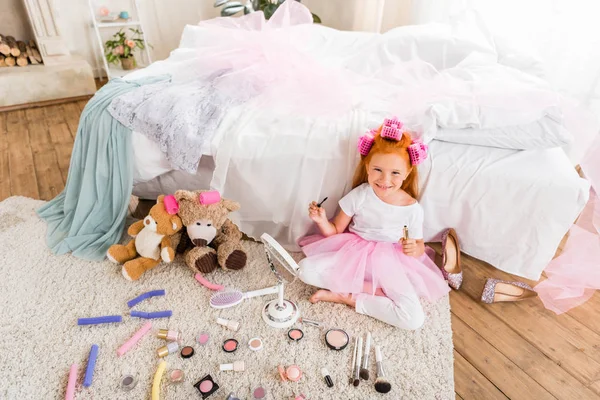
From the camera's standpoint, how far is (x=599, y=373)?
3.59 feet

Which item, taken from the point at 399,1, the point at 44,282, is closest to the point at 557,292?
the point at 44,282

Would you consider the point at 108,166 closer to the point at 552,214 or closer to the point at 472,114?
the point at 472,114

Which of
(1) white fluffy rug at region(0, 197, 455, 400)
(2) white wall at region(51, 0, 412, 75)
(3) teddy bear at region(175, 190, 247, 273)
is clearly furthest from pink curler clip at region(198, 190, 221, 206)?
(2) white wall at region(51, 0, 412, 75)

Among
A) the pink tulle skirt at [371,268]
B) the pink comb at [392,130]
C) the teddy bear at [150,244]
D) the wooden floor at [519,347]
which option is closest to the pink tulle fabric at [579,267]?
the wooden floor at [519,347]

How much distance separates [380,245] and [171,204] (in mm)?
704

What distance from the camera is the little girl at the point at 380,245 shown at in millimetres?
1170

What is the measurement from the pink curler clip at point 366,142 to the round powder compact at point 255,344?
2.14 feet

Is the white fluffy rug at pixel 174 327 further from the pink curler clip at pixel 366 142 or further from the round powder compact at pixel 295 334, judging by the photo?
the pink curler clip at pixel 366 142

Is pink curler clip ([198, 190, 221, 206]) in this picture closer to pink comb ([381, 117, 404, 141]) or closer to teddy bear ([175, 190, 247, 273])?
teddy bear ([175, 190, 247, 273])

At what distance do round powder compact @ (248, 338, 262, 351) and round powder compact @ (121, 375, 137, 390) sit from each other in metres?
0.31

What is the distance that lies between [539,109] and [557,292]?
2.02ft

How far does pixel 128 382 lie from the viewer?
3.25 feet

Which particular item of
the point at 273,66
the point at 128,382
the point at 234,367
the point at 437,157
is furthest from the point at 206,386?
the point at 273,66

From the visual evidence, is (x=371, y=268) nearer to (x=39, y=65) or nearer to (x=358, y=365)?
(x=358, y=365)
